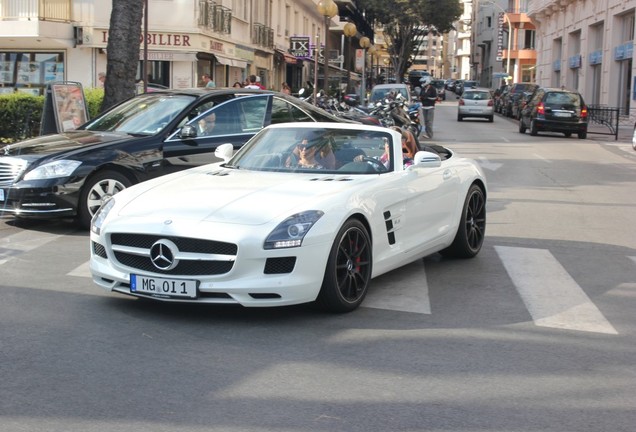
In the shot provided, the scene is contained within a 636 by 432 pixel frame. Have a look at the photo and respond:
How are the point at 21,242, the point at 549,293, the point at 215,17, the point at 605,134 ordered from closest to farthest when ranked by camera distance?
the point at 549,293 → the point at 21,242 → the point at 605,134 → the point at 215,17

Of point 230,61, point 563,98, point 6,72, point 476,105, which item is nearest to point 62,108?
point 6,72

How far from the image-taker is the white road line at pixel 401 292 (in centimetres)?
674

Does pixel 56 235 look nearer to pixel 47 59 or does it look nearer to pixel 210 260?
pixel 210 260

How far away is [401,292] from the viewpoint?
722 centimetres

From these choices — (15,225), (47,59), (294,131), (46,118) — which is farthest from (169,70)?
(294,131)

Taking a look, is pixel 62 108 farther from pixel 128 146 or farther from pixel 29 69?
pixel 29 69

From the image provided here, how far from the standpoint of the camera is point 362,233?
654 cm

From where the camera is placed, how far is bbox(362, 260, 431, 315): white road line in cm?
674

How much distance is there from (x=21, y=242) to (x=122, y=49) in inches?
276

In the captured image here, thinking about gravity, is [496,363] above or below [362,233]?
below

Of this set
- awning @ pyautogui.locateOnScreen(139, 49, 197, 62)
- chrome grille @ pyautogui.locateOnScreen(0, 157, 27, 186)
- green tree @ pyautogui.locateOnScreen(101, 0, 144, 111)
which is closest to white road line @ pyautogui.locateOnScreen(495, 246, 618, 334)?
chrome grille @ pyautogui.locateOnScreen(0, 157, 27, 186)

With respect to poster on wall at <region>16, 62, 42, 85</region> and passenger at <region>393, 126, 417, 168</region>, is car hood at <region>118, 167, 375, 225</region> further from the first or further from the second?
poster on wall at <region>16, 62, 42, 85</region>

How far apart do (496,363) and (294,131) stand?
10.4 feet

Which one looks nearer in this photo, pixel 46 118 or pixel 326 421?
pixel 326 421
